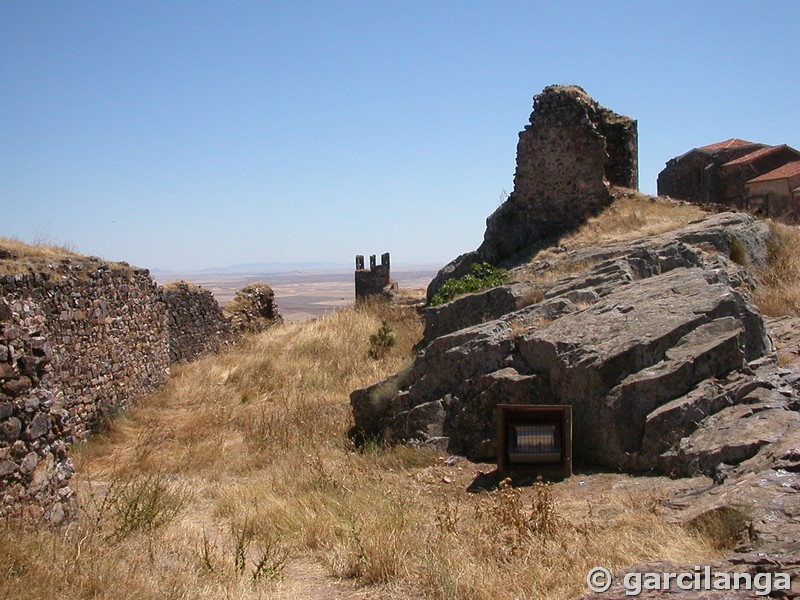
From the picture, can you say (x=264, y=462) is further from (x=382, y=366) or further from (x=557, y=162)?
(x=557, y=162)

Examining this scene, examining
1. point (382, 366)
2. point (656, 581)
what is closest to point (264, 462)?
point (382, 366)

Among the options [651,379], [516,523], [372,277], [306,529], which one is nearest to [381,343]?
[651,379]

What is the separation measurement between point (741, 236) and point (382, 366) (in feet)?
20.7

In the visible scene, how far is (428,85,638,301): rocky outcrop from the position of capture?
1555 cm

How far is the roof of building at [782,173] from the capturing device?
84.4 ft

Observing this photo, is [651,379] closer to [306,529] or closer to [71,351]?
[306,529]

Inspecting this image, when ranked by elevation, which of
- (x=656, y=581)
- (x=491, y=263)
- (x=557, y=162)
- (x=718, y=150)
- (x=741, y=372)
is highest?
(x=718, y=150)

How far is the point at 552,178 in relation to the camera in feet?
51.9

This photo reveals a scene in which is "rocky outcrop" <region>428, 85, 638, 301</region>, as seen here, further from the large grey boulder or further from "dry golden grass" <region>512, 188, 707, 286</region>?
the large grey boulder

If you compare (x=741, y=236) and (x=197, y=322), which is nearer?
(x=741, y=236)

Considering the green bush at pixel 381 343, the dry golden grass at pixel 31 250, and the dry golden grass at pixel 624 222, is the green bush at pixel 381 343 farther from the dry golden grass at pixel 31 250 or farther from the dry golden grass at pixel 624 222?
the dry golden grass at pixel 31 250

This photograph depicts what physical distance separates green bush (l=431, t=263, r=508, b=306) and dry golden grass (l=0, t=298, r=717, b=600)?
419 centimetres

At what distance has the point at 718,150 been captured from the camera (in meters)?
29.5

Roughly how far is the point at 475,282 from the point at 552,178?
11.5ft
